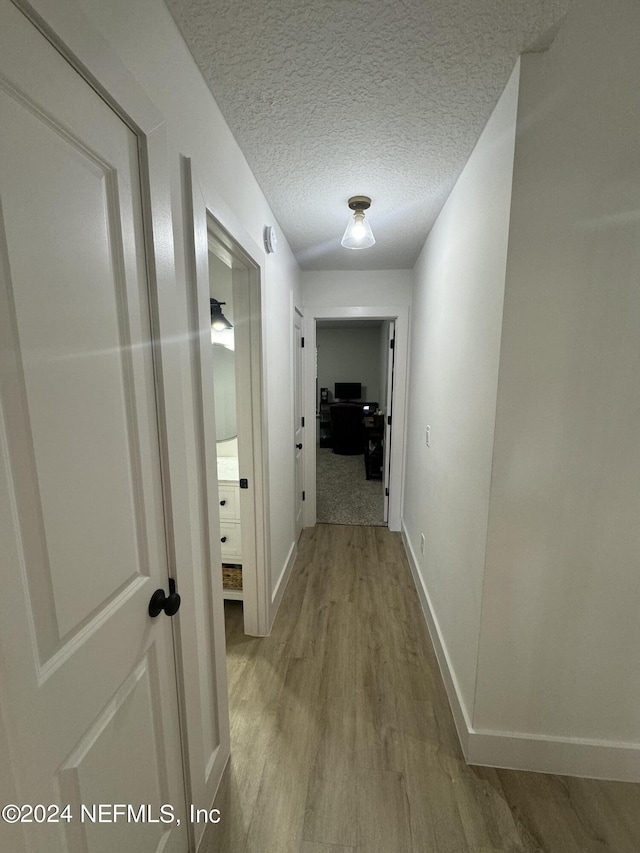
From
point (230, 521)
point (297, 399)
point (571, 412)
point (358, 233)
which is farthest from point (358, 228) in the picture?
point (230, 521)

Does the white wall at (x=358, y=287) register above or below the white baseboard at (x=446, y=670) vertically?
above

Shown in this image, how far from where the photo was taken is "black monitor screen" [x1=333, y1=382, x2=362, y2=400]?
7.00 metres

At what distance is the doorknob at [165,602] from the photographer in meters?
0.86

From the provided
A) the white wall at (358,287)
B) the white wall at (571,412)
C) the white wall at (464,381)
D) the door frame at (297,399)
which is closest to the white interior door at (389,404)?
the white wall at (358,287)

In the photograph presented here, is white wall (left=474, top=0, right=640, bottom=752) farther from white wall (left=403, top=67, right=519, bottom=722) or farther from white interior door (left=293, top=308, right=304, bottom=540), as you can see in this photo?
white interior door (left=293, top=308, right=304, bottom=540)

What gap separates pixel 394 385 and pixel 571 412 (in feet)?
6.82

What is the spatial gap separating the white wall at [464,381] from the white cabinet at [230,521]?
1.18 meters

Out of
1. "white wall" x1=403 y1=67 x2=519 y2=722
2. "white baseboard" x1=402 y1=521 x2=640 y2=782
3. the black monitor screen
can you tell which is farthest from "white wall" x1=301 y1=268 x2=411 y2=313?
the black monitor screen

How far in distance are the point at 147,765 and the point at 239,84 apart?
196 cm

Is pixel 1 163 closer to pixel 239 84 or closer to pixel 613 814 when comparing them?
pixel 239 84

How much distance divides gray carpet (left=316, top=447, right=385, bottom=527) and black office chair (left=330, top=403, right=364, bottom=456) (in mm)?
392

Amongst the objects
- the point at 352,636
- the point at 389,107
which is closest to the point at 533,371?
the point at 389,107

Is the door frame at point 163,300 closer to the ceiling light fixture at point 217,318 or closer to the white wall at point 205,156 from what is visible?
the white wall at point 205,156

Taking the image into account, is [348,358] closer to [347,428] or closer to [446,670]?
[347,428]
